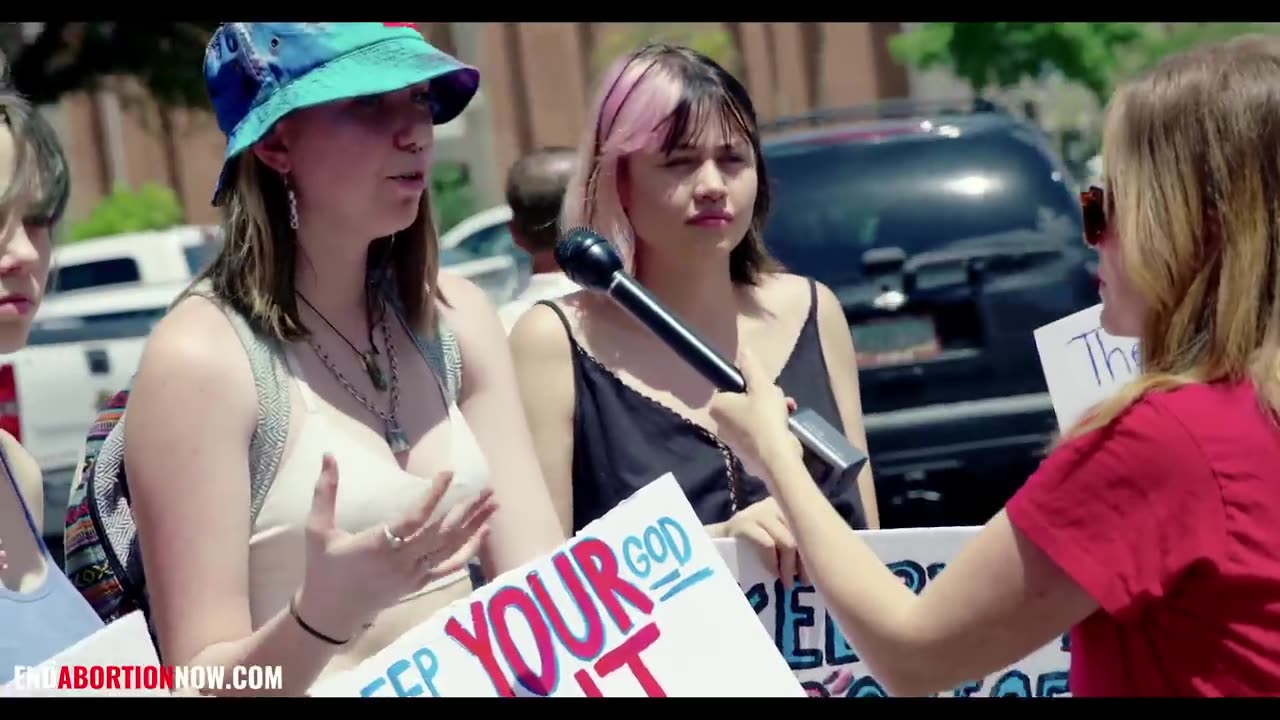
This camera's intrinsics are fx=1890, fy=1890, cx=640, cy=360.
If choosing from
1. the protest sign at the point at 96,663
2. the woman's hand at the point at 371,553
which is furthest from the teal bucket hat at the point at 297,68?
the protest sign at the point at 96,663

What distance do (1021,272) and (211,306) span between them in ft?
14.3

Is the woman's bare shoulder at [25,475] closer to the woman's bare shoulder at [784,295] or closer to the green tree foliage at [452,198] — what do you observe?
the woman's bare shoulder at [784,295]

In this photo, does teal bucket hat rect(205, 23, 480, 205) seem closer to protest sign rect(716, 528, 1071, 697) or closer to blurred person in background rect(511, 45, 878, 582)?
blurred person in background rect(511, 45, 878, 582)

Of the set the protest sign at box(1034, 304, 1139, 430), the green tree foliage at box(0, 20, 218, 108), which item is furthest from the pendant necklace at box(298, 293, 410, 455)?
the green tree foliage at box(0, 20, 218, 108)

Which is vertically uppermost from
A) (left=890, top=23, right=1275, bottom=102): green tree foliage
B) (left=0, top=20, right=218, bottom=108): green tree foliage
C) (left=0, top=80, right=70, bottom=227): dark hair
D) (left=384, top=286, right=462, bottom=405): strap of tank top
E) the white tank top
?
(left=0, top=80, right=70, bottom=227): dark hair

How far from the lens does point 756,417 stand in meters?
2.41

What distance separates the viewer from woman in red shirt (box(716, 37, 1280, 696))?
6.48ft

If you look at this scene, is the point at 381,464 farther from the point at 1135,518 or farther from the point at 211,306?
the point at 1135,518

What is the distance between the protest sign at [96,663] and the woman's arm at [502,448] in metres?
0.65

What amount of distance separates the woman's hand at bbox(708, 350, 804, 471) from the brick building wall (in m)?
41.4

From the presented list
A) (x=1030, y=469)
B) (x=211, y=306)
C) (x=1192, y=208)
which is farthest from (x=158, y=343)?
(x=1030, y=469)

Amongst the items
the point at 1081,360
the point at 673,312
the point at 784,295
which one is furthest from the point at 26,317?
the point at 1081,360

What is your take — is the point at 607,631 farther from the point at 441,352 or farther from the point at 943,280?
the point at 943,280

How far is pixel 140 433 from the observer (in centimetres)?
237
